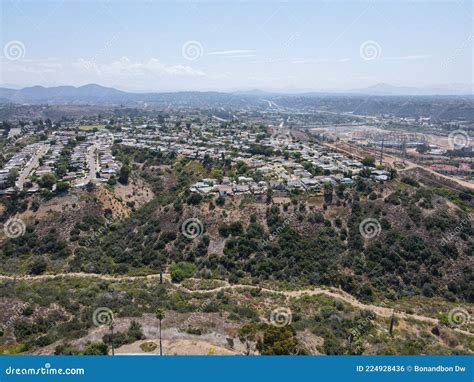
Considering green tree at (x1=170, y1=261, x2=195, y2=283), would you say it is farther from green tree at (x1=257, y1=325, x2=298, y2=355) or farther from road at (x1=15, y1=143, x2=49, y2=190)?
road at (x1=15, y1=143, x2=49, y2=190)

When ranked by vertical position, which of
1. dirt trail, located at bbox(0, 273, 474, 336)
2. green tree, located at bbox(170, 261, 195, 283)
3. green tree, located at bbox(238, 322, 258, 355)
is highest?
green tree, located at bbox(238, 322, 258, 355)

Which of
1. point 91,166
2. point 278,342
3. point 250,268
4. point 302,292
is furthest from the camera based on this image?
point 91,166

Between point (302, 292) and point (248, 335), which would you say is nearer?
point (248, 335)

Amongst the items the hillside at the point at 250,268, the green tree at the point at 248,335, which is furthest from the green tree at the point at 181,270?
the green tree at the point at 248,335

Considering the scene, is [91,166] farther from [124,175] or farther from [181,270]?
[181,270]

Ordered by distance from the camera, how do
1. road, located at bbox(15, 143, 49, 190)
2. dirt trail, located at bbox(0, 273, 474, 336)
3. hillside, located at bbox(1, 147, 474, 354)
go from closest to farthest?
hillside, located at bbox(1, 147, 474, 354) < dirt trail, located at bbox(0, 273, 474, 336) < road, located at bbox(15, 143, 49, 190)

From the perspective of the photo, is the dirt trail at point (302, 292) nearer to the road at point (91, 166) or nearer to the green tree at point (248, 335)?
the green tree at point (248, 335)

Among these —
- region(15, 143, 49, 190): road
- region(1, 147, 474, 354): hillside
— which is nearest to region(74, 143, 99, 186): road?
region(1, 147, 474, 354): hillside

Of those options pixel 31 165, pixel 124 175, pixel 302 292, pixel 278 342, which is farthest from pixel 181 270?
pixel 31 165

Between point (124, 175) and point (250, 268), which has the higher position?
point (124, 175)
